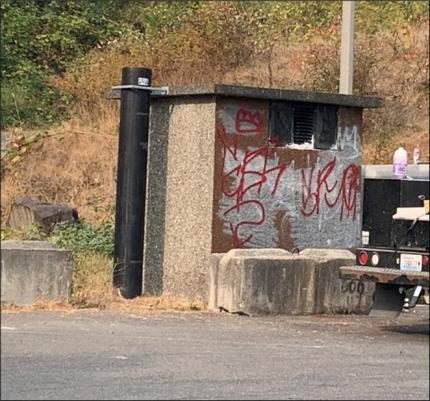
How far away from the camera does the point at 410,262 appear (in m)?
11.0

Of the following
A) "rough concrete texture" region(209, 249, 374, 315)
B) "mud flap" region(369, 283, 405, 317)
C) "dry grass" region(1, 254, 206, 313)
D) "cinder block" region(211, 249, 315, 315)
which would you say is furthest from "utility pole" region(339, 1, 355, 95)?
"mud flap" region(369, 283, 405, 317)

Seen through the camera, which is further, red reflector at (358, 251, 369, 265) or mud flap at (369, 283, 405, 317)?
red reflector at (358, 251, 369, 265)

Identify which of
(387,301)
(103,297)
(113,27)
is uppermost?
(113,27)

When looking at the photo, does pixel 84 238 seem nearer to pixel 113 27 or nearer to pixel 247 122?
pixel 247 122

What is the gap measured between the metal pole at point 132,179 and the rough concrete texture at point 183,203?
31cm

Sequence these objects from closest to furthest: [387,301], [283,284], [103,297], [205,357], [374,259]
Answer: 1. [205,357]
2. [387,301]
3. [374,259]
4. [103,297]
5. [283,284]

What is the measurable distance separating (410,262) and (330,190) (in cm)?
301

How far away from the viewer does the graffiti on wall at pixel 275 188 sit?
13.0m

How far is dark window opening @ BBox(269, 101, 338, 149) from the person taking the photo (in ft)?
44.2

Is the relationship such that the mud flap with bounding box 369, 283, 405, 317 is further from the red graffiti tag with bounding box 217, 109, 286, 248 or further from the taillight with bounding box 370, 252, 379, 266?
the red graffiti tag with bounding box 217, 109, 286, 248

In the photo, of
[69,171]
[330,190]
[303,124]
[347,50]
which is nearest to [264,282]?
[330,190]

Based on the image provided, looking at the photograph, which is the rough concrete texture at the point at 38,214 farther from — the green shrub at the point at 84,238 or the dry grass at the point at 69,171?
the dry grass at the point at 69,171

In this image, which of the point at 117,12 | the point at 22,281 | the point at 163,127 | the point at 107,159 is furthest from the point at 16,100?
the point at 22,281

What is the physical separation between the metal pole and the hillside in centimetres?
89
